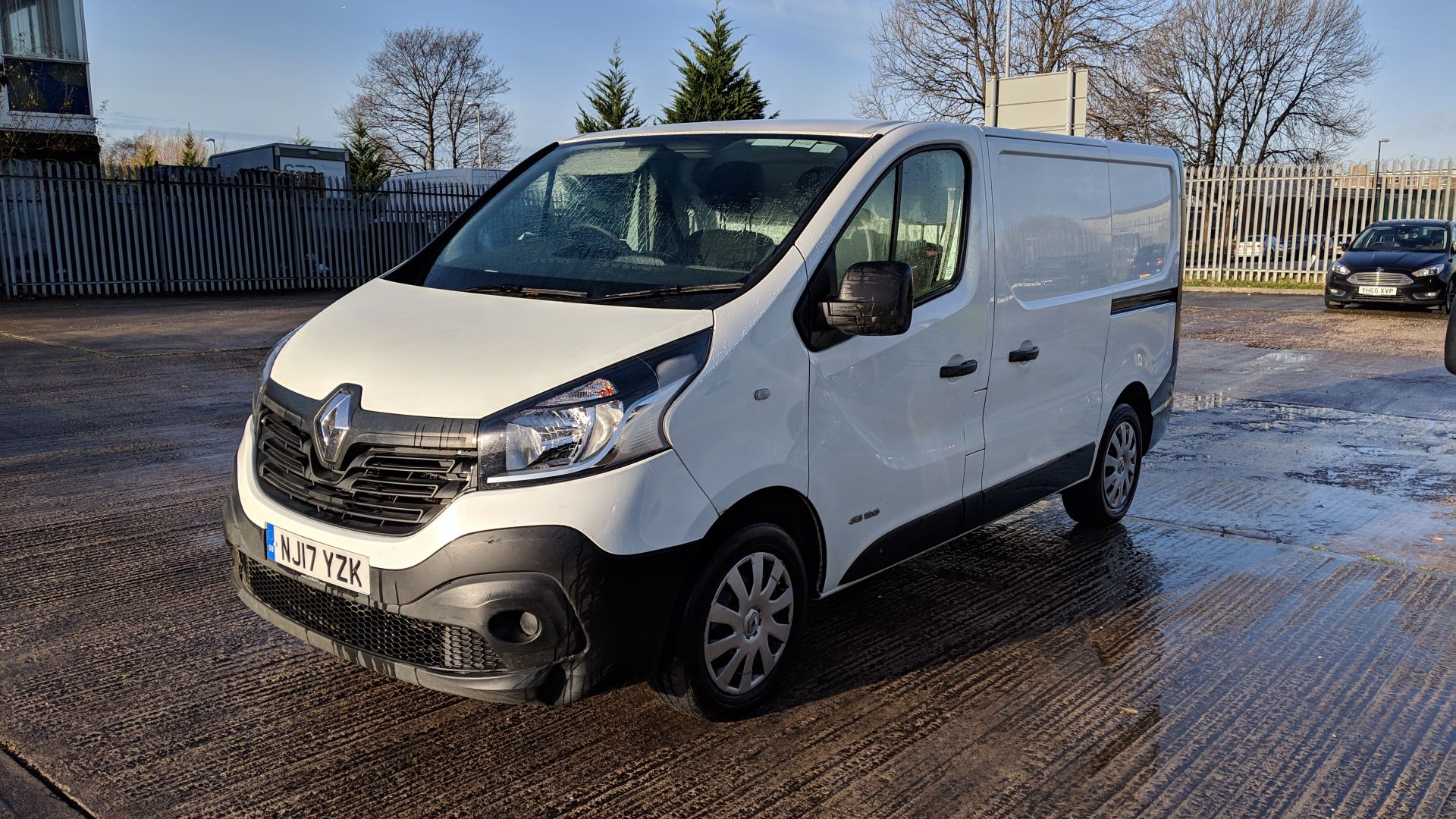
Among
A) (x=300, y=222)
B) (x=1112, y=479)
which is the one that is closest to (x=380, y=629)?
(x=1112, y=479)

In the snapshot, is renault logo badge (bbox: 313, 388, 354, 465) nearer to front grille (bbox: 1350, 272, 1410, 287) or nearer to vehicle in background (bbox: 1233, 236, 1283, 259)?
front grille (bbox: 1350, 272, 1410, 287)

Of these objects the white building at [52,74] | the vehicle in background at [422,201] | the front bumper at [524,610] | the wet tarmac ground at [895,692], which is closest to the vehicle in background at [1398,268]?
the wet tarmac ground at [895,692]

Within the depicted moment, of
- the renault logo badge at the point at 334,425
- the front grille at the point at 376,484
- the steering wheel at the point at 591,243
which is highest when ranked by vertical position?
the steering wheel at the point at 591,243

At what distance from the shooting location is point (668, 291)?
136 inches

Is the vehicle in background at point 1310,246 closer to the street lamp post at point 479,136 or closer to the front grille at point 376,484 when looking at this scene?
the front grille at point 376,484

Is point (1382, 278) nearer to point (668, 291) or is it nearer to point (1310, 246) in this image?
point (1310, 246)

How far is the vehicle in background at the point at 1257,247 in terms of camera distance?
25.0 m

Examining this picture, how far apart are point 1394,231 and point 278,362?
799 inches

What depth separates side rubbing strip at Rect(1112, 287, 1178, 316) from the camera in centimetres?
538

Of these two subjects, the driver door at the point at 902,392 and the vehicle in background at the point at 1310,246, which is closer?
the driver door at the point at 902,392

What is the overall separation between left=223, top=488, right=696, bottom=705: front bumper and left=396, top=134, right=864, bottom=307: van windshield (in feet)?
2.89

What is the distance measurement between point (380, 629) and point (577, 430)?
79 cm

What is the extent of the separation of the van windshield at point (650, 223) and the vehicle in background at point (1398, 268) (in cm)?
1707

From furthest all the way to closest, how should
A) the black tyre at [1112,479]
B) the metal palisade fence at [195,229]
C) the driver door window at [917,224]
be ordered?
the metal palisade fence at [195,229]
the black tyre at [1112,479]
the driver door window at [917,224]
